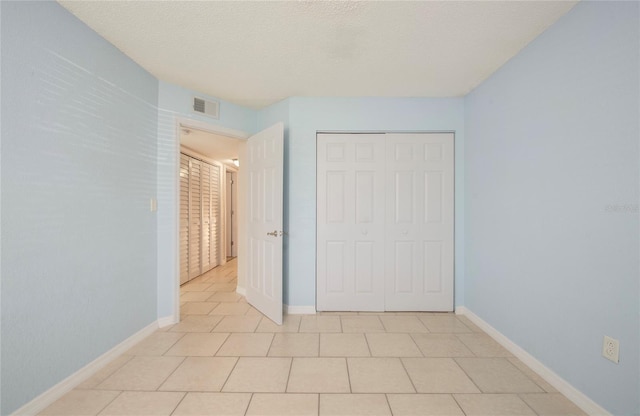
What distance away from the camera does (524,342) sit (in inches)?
78.0

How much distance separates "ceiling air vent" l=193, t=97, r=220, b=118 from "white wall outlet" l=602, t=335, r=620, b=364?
11.6ft

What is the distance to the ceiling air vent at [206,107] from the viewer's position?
2.73m

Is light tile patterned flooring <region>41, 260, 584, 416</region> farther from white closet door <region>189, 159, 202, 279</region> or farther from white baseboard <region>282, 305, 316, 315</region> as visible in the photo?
white closet door <region>189, 159, 202, 279</region>

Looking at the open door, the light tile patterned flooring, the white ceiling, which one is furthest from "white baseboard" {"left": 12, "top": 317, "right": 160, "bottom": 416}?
the white ceiling

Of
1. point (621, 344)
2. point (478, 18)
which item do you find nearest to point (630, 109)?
point (478, 18)

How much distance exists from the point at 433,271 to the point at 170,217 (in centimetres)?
282

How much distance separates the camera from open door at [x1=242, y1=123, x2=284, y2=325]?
8.60 ft

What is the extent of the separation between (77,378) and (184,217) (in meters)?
2.56

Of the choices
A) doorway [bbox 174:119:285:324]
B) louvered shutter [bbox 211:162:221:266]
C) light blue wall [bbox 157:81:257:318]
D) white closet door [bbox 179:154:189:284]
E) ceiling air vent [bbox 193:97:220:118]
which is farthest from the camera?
louvered shutter [bbox 211:162:221:266]

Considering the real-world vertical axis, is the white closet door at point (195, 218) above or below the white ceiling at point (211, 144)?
below

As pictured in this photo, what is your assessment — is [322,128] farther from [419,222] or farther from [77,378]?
[77,378]

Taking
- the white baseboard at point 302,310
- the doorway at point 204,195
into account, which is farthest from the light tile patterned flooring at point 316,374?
the doorway at point 204,195

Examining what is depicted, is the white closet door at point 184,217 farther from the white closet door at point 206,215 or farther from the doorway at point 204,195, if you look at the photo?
the white closet door at point 206,215

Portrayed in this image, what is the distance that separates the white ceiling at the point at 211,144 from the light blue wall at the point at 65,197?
1006 millimetres
